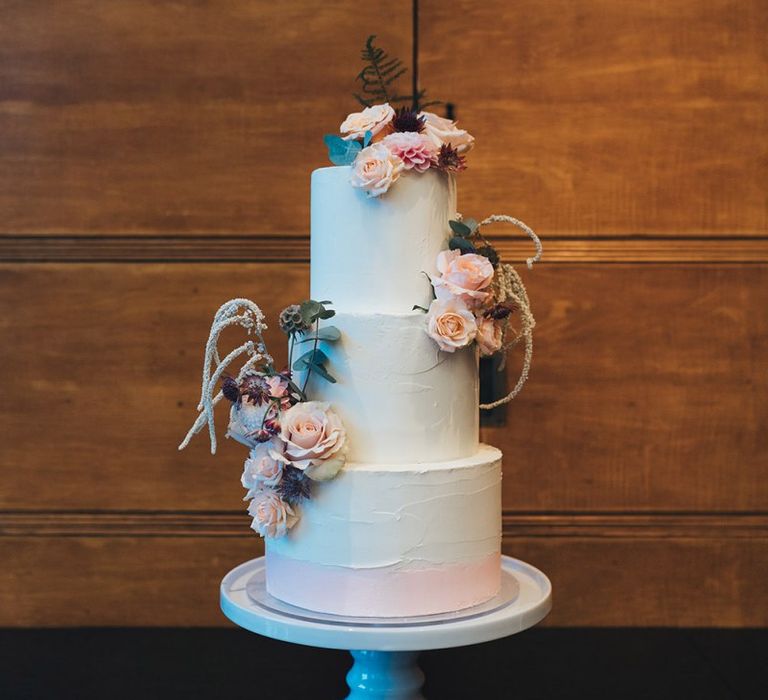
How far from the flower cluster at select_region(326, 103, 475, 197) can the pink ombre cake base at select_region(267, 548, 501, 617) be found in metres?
0.55

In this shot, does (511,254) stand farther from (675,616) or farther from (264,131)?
(675,616)

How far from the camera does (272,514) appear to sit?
1323mm

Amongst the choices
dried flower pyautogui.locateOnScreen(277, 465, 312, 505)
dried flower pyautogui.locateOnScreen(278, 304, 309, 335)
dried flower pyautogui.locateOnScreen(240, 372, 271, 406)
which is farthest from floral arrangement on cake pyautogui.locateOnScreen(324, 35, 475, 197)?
dried flower pyautogui.locateOnScreen(277, 465, 312, 505)

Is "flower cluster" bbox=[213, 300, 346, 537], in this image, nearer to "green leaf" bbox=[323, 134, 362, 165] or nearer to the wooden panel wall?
"green leaf" bbox=[323, 134, 362, 165]

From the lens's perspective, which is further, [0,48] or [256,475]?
[0,48]

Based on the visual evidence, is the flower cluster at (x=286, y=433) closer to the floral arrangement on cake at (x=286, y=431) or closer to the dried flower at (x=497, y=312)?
the floral arrangement on cake at (x=286, y=431)

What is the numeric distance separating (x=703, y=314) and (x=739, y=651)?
0.71 m

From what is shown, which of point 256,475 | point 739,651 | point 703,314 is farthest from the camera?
point 703,314

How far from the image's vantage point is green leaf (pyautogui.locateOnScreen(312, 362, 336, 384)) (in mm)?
1357

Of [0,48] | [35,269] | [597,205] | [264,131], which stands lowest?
[35,269]

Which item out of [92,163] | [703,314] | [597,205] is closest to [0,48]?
[92,163]

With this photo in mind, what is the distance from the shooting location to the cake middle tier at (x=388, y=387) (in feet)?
4.46

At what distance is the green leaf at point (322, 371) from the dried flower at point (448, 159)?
0.35 m

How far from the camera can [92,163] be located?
6.63 feet
